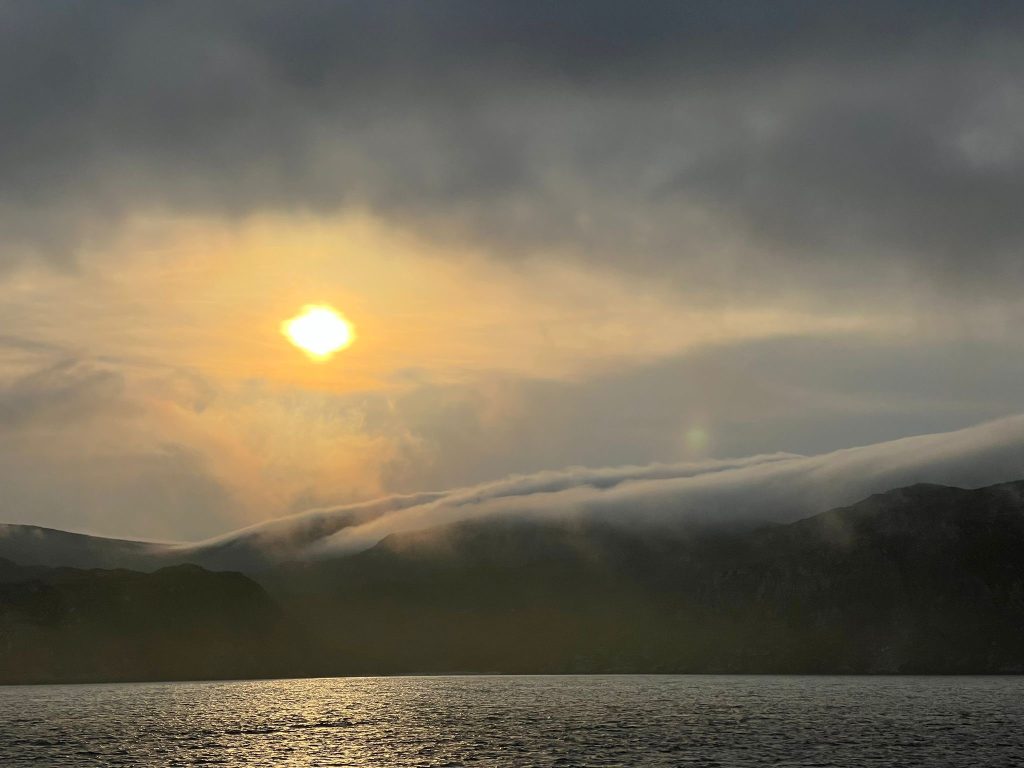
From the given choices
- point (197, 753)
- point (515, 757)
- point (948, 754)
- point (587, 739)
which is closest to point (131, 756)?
point (197, 753)

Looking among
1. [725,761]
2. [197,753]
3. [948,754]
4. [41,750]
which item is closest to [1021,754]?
[948,754]

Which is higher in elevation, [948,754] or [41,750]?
[41,750]

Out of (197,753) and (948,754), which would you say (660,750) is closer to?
(948,754)

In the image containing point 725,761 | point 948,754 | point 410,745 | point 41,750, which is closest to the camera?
point 725,761

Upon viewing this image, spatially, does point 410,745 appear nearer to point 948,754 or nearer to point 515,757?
point 515,757

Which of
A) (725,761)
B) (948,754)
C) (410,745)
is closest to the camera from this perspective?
(725,761)

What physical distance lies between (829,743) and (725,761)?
3587cm

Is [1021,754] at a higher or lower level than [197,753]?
lower

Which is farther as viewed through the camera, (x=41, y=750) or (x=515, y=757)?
(x=41, y=750)

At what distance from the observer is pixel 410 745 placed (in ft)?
603

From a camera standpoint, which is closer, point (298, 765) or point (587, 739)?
point (298, 765)

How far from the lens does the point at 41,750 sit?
170 m

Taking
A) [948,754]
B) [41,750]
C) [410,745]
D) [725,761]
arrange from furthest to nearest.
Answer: [410,745]
[41,750]
[948,754]
[725,761]

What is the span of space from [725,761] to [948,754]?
33.9m
